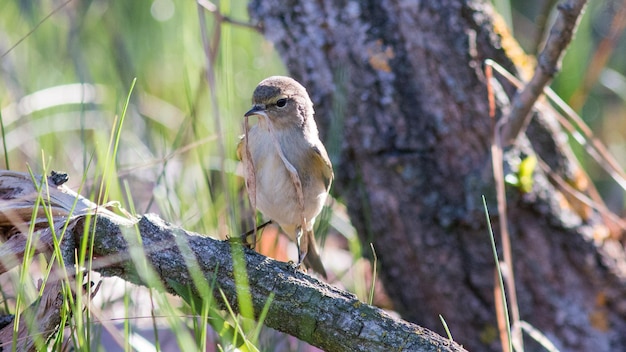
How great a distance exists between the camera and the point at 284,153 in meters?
2.10

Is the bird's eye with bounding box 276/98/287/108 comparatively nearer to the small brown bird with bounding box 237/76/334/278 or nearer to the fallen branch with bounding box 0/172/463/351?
the small brown bird with bounding box 237/76/334/278

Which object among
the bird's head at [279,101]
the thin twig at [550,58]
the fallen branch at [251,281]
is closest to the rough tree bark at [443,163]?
the thin twig at [550,58]

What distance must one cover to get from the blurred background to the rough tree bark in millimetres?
246

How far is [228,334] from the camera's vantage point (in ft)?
5.24

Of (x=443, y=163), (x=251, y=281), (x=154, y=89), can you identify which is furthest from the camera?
(x=154, y=89)

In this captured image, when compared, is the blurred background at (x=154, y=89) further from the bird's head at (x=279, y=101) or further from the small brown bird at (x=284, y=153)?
the bird's head at (x=279, y=101)

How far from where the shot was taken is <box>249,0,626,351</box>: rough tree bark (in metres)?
2.45

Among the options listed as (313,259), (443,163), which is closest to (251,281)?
(313,259)

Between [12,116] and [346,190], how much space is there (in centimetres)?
170

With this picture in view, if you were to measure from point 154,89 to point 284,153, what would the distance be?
2.16 metres

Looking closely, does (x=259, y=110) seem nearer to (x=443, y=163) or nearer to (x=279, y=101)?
(x=279, y=101)

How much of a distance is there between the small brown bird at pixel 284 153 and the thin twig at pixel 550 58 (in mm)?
656

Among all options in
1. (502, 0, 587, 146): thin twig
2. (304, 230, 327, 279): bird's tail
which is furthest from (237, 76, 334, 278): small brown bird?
(502, 0, 587, 146): thin twig

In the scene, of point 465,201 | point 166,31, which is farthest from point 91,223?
point 166,31
